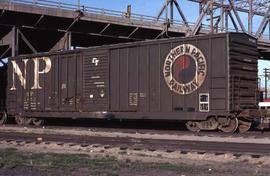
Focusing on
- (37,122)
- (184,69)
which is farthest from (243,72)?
(37,122)

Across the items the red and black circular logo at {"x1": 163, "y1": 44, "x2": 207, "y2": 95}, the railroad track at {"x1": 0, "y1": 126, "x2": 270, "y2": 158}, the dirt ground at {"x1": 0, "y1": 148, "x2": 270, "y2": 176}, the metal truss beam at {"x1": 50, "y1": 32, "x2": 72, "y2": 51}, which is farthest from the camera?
the metal truss beam at {"x1": 50, "y1": 32, "x2": 72, "y2": 51}

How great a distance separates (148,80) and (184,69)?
6.87 ft

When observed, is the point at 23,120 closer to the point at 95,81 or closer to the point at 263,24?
the point at 95,81

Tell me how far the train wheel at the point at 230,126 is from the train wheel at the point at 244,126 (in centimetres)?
46

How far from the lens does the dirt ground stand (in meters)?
10.1

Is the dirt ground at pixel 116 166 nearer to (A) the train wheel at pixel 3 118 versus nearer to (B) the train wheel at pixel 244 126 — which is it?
(B) the train wheel at pixel 244 126

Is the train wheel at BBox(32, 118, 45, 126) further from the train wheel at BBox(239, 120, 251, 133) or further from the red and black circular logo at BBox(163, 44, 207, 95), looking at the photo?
the train wheel at BBox(239, 120, 251, 133)

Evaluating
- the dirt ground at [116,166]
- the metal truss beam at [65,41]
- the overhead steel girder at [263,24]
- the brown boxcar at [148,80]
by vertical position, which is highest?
the overhead steel girder at [263,24]

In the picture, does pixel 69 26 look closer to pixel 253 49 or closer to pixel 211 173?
pixel 253 49

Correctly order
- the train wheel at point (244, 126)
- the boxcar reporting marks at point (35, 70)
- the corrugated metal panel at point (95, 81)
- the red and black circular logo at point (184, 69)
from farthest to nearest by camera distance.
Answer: the boxcar reporting marks at point (35, 70) → the corrugated metal panel at point (95, 81) → the red and black circular logo at point (184, 69) → the train wheel at point (244, 126)

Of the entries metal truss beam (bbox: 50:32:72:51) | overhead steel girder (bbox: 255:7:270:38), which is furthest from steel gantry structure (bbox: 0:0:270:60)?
overhead steel girder (bbox: 255:7:270:38)

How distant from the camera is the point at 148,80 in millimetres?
23969

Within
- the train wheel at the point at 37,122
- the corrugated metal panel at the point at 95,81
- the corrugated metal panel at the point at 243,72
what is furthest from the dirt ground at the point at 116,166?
the train wheel at the point at 37,122

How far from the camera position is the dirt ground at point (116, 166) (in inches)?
398
